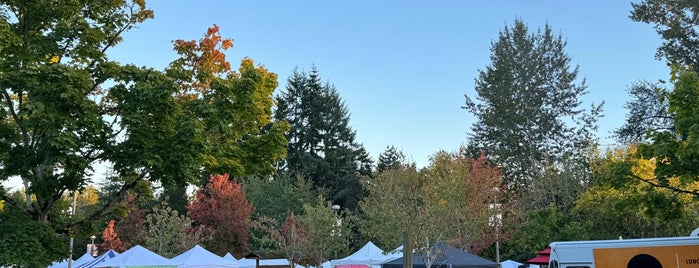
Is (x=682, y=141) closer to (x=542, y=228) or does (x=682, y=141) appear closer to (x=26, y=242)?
(x=26, y=242)

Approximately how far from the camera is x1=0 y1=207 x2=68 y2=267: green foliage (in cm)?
1095

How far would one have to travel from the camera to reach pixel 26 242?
11.2m

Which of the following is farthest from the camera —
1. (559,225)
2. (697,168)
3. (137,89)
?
(559,225)

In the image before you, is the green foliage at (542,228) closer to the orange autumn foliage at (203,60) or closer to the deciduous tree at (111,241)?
the orange autumn foliage at (203,60)

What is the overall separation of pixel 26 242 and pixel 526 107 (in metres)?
38.2

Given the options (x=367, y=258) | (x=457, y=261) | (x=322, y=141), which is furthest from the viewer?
(x=322, y=141)

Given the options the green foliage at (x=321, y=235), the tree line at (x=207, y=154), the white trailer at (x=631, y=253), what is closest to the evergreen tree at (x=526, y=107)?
the tree line at (x=207, y=154)

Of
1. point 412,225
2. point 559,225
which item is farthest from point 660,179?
point 559,225

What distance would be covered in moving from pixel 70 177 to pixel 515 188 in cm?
3375

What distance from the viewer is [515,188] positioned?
40.8 metres

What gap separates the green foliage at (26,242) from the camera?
11.0 meters

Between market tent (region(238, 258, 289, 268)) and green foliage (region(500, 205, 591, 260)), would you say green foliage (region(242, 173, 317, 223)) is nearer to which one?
market tent (region(238, 258, 289, 268))

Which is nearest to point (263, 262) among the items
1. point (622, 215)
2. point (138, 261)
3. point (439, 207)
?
point (138, 261)

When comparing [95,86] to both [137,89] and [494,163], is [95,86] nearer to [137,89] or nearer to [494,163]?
[137,89]
